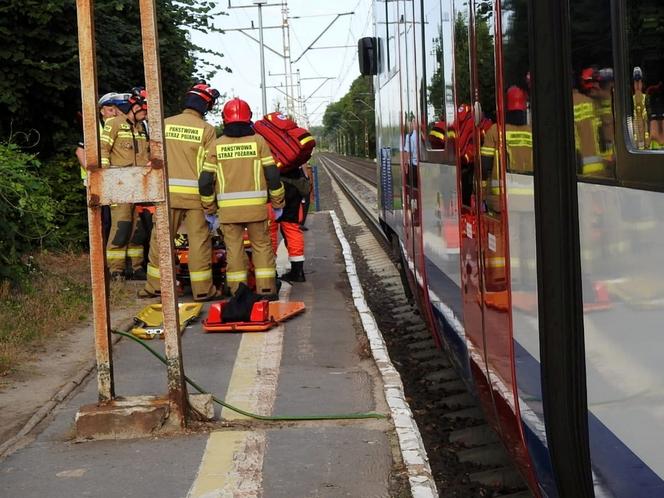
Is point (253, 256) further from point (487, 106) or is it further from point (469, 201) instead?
point (487, 106)

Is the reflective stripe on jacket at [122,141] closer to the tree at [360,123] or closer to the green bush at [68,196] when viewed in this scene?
the green bush at [68,196]

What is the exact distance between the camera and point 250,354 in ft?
26.3

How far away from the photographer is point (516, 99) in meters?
3.85

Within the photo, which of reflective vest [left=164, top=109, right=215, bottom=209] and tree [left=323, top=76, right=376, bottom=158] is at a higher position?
tree [left=323, top=76, right=376, bottom=158]

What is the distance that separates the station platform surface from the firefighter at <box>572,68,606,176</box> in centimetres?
217

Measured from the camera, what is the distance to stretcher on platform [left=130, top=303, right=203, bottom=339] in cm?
872

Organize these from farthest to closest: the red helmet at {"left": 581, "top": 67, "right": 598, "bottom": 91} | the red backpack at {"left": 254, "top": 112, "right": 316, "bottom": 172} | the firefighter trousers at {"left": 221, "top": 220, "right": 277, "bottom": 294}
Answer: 1. the red backpack at {"left": 254, "top": 112, "right": 316, "bottom": 172}
2. the firefighter trousers at {"left": 221, "top": 220, "right": 277, "bottom": 294}
3. the red helmet at {"left": 581, "top": 67, "right": 598, "bottom": 91}

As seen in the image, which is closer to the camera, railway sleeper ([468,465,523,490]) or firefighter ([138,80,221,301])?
railway sleeper ([468,465,523,490])

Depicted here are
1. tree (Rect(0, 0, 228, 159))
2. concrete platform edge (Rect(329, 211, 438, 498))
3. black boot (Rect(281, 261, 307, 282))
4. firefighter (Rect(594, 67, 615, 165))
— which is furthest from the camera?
tree (Rect(0, 0, 228, 159))

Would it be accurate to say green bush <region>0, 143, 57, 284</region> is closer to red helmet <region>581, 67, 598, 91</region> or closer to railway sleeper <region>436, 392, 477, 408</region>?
railway sleeper <region>436, 392, 477, 408</region>

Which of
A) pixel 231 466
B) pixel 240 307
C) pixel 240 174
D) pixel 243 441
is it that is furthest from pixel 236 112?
pixel 231 466

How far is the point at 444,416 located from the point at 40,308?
4185 mm

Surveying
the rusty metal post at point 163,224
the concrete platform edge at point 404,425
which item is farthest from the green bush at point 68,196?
the rusty metal post at point 163,224

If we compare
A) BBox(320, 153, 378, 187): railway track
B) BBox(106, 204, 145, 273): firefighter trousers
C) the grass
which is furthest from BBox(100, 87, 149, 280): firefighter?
BBox(320, 153, 378, 187): railway track
